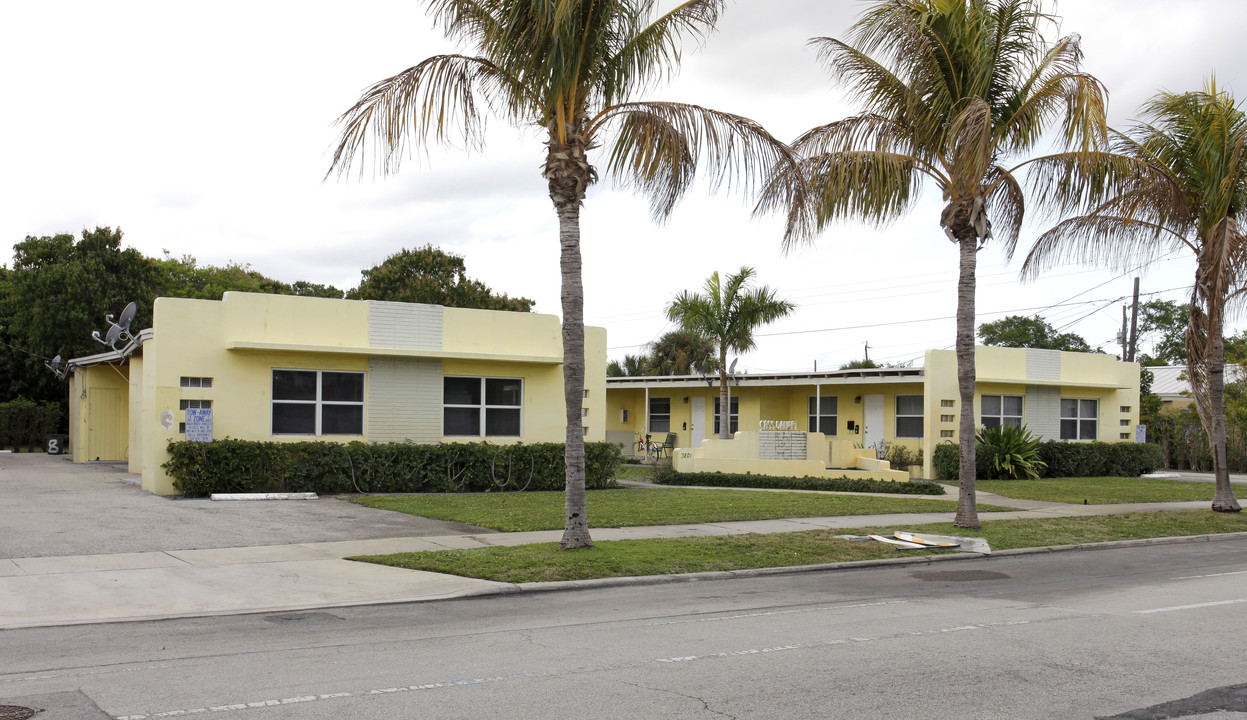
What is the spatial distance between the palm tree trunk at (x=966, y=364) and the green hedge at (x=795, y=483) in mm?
7237

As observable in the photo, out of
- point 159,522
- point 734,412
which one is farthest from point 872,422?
point 159,522

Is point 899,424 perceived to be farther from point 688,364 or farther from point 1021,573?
point 1021,573

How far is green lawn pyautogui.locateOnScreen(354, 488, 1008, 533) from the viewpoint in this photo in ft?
52.5

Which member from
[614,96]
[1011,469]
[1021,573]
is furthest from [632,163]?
[1011,469]

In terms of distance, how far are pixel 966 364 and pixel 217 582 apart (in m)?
11.7

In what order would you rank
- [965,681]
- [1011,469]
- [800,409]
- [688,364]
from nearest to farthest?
[965,681] → [1011,469] → [800,409] → [688,364]

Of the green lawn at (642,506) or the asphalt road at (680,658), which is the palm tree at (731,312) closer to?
the green lawn at (642,506)

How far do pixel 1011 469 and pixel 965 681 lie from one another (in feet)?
73.4

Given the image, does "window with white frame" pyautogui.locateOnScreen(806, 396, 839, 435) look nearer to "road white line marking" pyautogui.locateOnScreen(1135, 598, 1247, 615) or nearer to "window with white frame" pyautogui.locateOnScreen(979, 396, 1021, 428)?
"window with white frame" pyautogui.locateOnScreen(979, 396, 1021, 428)

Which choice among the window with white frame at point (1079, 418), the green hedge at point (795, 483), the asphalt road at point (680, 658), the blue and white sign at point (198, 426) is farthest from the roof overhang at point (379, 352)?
the window with white frame at point (1079, 418)

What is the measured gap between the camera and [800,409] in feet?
117

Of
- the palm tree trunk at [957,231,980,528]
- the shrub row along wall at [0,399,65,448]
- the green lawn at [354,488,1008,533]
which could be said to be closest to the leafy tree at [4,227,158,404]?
the shrub row along wall at [0,399,65,448]

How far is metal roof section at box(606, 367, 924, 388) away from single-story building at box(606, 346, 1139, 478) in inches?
1.4

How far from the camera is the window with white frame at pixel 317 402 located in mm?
20688
